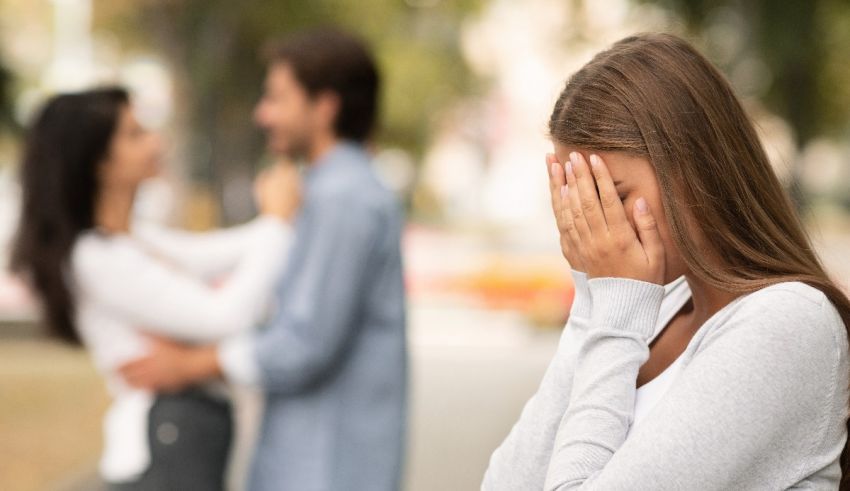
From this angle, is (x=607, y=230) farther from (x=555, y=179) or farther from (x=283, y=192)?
(x=283, y=192)

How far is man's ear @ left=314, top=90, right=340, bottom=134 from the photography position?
12.0ft

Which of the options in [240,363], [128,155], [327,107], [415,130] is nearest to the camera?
[240,363]

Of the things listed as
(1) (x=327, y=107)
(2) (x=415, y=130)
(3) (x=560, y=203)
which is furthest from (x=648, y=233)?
(2) (x=415, y=130)

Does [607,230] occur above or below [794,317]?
above

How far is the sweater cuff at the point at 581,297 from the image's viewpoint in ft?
6.35

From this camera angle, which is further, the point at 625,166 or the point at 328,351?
the point at 328,351

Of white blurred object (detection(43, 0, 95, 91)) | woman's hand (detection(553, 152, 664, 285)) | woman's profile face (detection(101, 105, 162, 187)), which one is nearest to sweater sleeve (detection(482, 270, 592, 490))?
woman's hand (detection(553, 152, 664, 285))

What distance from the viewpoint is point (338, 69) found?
A: 367cm

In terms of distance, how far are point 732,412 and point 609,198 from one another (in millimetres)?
387

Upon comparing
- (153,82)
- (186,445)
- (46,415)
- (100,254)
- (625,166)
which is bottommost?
(46,415)

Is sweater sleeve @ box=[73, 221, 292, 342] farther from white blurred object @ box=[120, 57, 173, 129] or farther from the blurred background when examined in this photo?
white blurred object @ box=[120, 57, 173, 129]

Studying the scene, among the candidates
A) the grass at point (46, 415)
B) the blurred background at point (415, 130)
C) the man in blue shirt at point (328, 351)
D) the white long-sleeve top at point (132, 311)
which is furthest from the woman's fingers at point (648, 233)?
the grass at point (46, 415)

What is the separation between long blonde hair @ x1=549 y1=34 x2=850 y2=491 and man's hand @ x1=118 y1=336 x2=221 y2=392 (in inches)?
68.3

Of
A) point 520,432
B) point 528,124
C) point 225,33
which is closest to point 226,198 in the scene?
point 225,33
